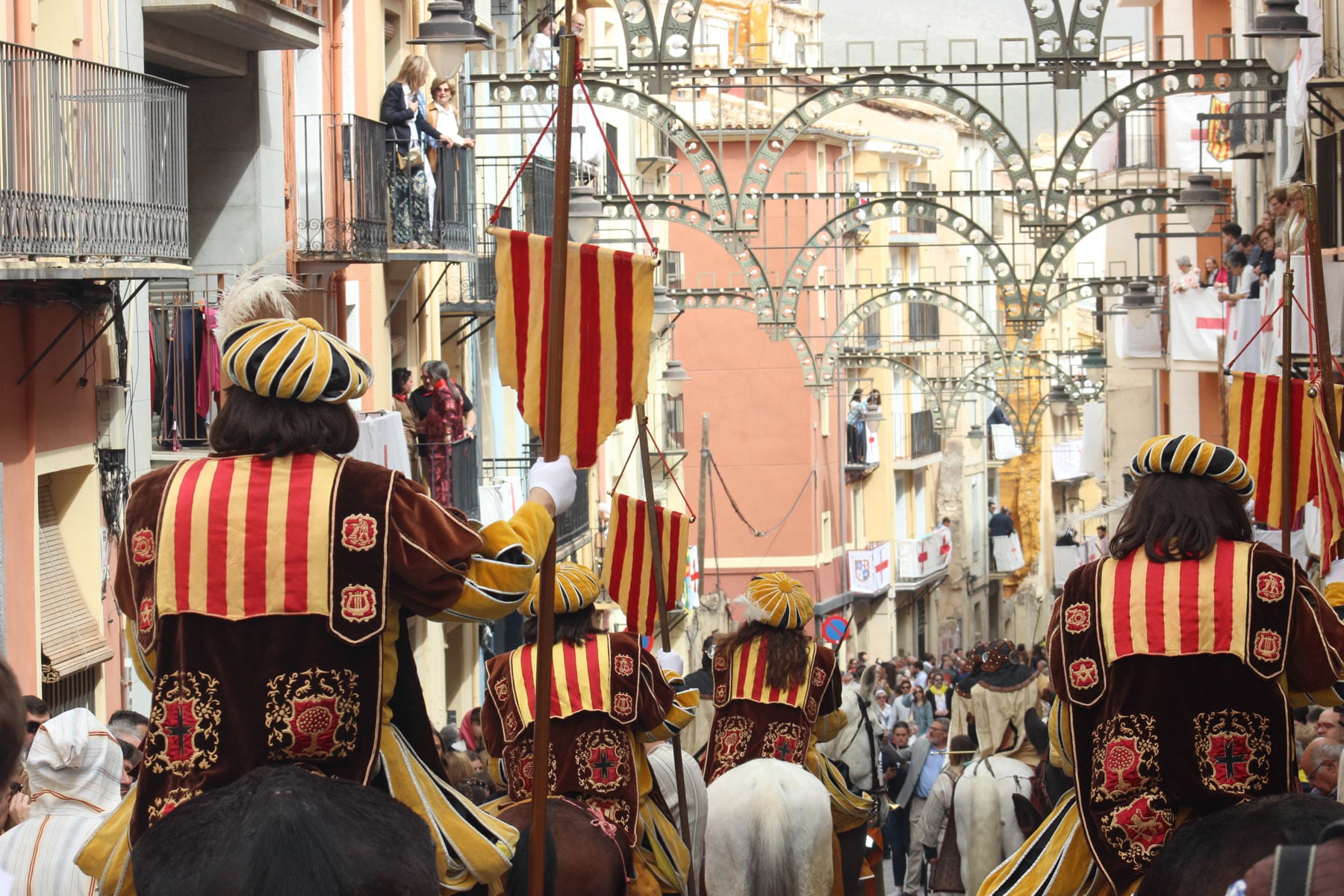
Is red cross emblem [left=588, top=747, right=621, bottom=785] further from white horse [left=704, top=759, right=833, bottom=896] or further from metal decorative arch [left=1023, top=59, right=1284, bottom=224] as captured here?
metal decorative arch [left=1023, top=59, right=1284, bottom=224]

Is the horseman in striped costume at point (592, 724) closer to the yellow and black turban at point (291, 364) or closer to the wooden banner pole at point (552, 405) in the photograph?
the wooden banner pole at point (552, 405)

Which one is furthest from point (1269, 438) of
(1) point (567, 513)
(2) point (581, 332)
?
(1) point (567, 513)

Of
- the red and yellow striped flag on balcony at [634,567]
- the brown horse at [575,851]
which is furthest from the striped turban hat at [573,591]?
the red and yellow striped flag on balcony at [634,567]

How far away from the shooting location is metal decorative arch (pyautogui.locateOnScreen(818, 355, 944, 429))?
3619 cm

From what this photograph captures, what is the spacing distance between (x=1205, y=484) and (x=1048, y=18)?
32.4 ft

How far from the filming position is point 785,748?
11.6 m

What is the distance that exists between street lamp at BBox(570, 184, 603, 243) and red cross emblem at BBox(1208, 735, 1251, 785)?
11.9 meters

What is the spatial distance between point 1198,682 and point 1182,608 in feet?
0.80

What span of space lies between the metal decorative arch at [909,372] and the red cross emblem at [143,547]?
96.9ft

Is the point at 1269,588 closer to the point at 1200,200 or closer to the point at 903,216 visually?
the point at 903,216

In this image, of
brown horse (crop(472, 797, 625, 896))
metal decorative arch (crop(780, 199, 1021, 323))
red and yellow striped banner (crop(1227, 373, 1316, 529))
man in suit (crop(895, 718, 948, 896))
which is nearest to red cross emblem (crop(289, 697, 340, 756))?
brown horse (crop(472, 797, 625, 896))

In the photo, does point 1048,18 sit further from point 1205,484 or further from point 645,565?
point 1205,484

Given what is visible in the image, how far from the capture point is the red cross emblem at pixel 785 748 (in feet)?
37.8

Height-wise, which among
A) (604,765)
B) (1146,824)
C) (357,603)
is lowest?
(604,765)
